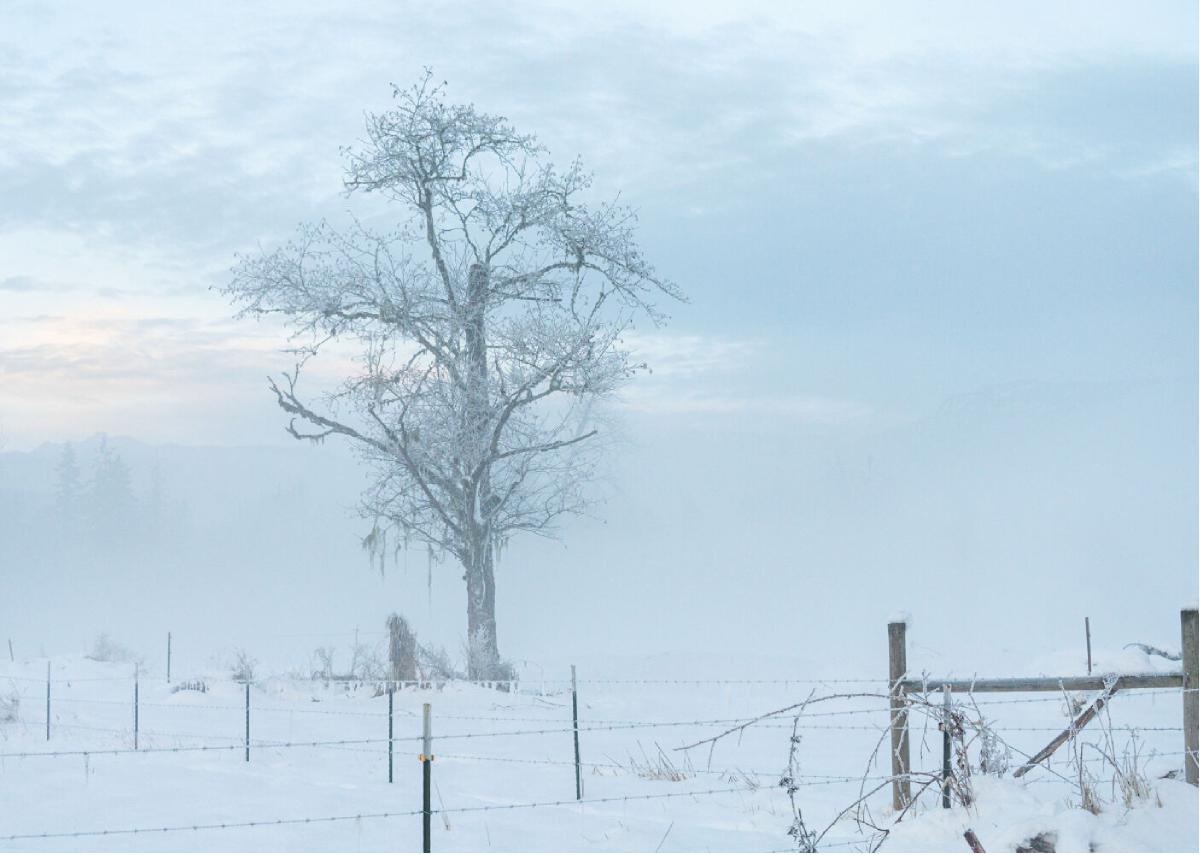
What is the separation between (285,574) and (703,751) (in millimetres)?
83179

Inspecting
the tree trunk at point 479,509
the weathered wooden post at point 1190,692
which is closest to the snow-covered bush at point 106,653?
the tree trunk at point 479,509

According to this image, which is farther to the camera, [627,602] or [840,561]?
[840,561]

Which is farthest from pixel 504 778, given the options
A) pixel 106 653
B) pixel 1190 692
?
pixel 106 653

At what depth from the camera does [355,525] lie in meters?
99.2

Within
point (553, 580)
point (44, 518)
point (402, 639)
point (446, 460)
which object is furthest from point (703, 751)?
point (44, 518)

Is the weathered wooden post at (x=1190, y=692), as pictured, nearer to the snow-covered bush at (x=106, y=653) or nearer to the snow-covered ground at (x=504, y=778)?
the snow-covered ground at (x=504, y=778)

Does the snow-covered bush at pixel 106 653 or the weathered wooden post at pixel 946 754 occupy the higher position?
the weathered wooden post at pixel 946 754

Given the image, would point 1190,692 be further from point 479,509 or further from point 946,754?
point 479,509

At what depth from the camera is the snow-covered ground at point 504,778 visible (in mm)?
8031

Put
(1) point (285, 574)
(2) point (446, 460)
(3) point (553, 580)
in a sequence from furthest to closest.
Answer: (1) point (285, 574) → (3) point (553, 580) → (2) point (446, 460)

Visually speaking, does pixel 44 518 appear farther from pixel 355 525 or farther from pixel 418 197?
pixel 418 197

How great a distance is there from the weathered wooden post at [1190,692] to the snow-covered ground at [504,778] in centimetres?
43

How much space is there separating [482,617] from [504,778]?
11.3m

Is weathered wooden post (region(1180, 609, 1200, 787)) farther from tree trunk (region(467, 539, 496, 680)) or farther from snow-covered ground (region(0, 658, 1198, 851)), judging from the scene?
tree trunk (region(467, 539, 496, 680))
